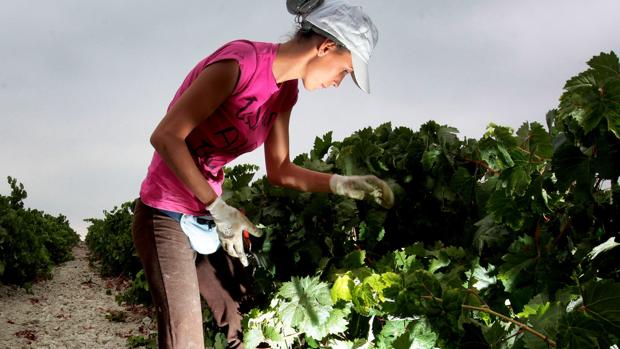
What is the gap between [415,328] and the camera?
2055mm

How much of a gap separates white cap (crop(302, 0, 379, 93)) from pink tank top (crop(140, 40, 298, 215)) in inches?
10.8

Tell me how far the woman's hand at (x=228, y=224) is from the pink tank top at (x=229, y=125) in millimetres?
199

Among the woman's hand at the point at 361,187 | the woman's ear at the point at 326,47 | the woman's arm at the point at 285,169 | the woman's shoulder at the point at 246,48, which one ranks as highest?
the woman's shoulder at the point at 246,48

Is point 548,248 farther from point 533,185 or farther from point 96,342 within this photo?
point 96,342

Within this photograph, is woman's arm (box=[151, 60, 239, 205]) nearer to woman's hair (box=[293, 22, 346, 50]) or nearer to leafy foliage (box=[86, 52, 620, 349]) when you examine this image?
woman's hair (box=[293, 22, 346, 50])

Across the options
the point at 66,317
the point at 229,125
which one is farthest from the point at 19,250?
the point at 229,125

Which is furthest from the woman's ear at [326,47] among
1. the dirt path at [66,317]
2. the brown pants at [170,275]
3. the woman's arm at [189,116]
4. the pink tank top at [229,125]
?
the dirt path at [66,317]

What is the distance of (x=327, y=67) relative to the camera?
2682 millimetres

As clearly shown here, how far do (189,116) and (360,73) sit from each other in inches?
33.9

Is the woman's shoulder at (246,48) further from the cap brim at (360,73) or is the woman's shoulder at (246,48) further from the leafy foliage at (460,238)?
the leafy foliage at (460,238)

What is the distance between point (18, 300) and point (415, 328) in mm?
7450

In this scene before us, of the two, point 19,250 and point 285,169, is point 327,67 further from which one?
point 19,250

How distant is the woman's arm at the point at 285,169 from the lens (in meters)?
3.13

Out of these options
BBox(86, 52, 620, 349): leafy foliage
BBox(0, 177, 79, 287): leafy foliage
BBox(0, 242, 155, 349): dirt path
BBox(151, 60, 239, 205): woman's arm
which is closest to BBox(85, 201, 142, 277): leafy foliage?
BBox(0, 242, 155, 349): dirt path
